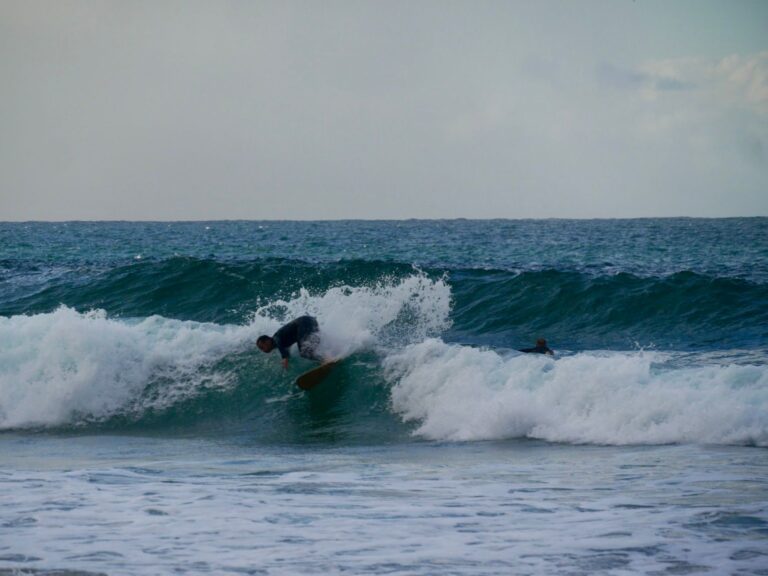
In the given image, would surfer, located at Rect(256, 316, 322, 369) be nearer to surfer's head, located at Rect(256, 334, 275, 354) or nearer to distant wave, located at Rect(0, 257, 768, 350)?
surfer's head, located at Rect(256, 334, 275, 354)

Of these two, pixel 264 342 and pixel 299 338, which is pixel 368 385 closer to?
pixel 299 338

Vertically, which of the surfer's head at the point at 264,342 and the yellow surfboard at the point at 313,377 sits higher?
the surfer's head at the point at 264,342

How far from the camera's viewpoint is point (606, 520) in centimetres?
677

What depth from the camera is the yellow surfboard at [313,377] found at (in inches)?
558

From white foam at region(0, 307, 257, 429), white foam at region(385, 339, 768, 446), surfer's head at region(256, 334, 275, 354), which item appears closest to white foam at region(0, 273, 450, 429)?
white foam at region(0, 307, 257, 429)

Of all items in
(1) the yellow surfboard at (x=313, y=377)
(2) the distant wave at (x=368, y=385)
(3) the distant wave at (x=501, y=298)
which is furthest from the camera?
(3) the distant wave at (x=501, y=298)

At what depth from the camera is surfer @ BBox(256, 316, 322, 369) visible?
1388cm

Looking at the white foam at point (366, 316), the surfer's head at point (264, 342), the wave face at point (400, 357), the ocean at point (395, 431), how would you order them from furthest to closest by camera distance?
the white foam at point (366, 316), the surfer's head at point (264, 342), the wave face at point (400, 357), the ocean at point (395, 431)

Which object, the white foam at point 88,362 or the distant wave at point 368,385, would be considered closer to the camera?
the distant wave at point 368,385

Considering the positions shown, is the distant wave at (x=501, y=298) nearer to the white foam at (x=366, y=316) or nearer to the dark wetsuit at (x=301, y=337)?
the white foam at (x=366, y=316)

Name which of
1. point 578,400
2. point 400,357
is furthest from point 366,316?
point 578,400

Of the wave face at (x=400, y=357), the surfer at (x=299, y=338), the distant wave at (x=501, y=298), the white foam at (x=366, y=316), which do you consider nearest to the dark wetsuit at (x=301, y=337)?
the surfer at (x=299, y=338)

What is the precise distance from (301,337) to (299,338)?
39 mm

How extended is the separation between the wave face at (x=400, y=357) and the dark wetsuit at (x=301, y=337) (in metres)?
0.41
